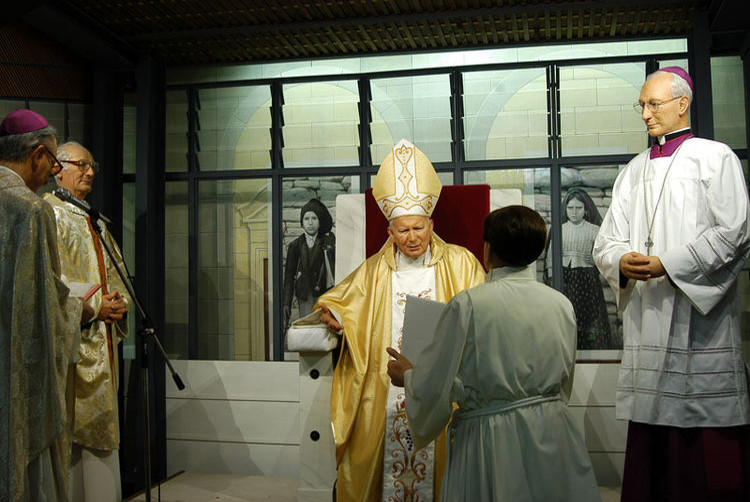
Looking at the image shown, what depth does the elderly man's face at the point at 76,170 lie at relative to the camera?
13.3ft

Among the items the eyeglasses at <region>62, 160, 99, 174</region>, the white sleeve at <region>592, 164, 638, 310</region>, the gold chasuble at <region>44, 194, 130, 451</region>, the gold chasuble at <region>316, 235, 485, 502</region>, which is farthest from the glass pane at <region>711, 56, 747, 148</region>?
the gold chasuble at <region>44, 194, 130, 451</region>

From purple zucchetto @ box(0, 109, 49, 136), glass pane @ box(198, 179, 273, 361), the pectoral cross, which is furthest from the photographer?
glass pane @ box(198, 179, 273, 361)

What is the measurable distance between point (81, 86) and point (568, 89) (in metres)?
3.52

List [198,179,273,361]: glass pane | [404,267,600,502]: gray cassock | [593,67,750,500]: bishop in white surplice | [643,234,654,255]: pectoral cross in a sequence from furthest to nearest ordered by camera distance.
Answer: [198,179,273,361]: glass pane
[643,234,654,255]: pectoral cross
[593,67,750,500]: bishop in white surplice
[404,267,600,502]: gray cassock

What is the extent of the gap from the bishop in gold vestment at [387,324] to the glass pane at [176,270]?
212 centimetres

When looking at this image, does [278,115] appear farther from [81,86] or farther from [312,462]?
[312,462]

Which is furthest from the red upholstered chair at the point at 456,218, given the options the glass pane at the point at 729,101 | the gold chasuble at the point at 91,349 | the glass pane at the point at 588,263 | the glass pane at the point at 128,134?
the glass pane at the point at 128,134

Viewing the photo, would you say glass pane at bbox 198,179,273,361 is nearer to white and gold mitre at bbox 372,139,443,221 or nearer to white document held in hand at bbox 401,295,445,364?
white and gold mitre at bbox 372,139,443,221

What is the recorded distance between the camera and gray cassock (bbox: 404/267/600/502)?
Result: 2197 millimetres

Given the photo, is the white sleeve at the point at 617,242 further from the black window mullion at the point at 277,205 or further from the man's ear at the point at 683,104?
the black window mullion at the point at 277,205

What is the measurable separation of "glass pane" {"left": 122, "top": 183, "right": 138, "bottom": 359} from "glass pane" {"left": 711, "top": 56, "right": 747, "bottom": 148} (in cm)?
432

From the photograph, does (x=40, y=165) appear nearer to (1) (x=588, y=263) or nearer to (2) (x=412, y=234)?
(2) (x=412, y=234)

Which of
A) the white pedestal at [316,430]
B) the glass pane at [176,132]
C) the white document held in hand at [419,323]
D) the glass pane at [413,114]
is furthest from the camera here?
the glass pane at [176,132]

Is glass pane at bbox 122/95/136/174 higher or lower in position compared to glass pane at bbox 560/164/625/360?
higher
